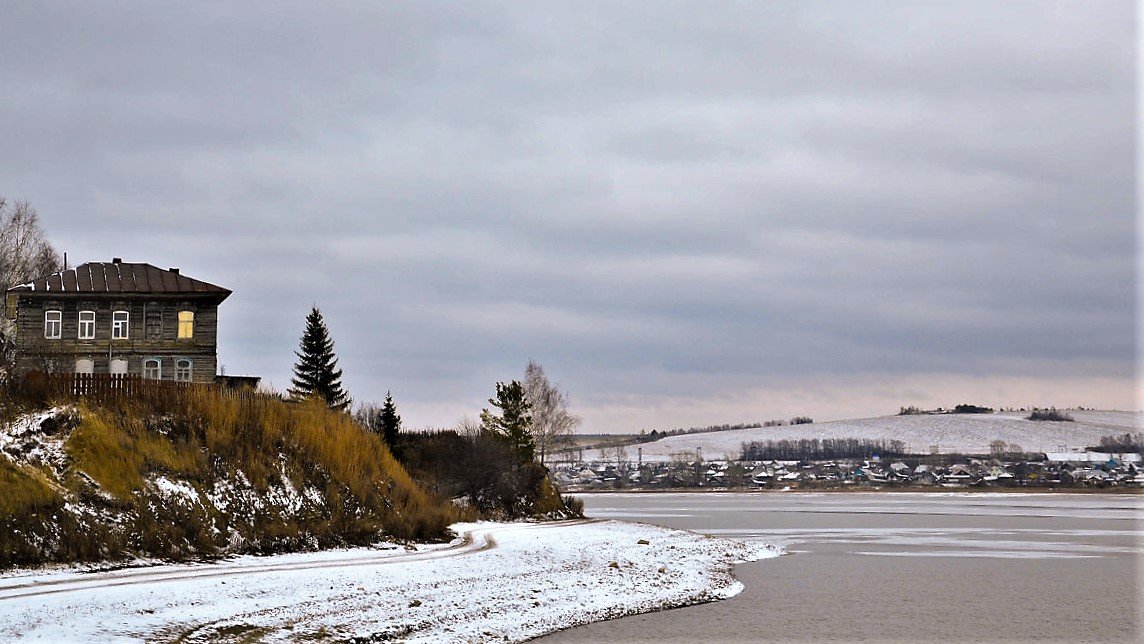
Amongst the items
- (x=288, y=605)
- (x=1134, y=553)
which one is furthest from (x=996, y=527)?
(x=288, y=605)

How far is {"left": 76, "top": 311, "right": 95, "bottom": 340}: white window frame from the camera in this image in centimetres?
6181

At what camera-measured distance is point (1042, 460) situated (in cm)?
19112

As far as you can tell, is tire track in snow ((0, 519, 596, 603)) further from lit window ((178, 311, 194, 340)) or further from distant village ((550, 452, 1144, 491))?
distant village ((550, 452, 1144, 491))

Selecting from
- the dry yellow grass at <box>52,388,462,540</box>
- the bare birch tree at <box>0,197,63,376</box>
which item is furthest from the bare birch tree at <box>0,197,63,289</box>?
the dry yellow grass at <box>52,388,462,540</box>

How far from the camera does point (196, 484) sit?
108 ft

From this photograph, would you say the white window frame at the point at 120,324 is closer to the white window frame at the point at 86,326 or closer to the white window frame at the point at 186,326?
the white window frame at the point at 86,326

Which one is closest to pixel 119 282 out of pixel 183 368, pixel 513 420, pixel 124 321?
pixel 124 321

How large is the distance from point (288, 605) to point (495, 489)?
117ft

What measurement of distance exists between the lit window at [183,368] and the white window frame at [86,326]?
457 cm

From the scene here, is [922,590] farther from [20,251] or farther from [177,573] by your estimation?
[20,251]

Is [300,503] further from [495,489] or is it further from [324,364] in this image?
[324,364]

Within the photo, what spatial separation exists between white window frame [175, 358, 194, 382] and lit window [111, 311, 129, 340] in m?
3.09

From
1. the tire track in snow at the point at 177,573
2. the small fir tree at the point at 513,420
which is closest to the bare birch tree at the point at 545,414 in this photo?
the small fir tree at the point at 513,420

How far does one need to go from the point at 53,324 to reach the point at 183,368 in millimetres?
6984
